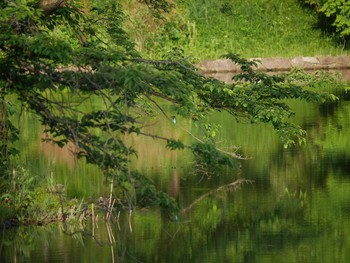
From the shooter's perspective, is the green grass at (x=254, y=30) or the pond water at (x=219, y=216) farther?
the green grass at (x=254, y=30)

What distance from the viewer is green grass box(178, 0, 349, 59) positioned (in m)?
32.0

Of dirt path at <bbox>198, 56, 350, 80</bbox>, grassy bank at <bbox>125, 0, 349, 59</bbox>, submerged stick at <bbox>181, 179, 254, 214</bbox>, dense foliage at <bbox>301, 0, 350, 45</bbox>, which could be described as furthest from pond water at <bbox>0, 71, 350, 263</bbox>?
dense foliage at <bbox>301, 0, 350, 45</bbox>

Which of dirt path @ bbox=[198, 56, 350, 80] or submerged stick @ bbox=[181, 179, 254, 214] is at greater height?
dirt path @ bbox=[198, 56, 350, 80]

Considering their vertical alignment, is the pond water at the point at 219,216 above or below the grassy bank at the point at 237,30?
below

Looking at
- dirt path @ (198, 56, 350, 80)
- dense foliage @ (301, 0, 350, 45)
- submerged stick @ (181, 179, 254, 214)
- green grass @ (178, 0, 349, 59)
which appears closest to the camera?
submerged stick @ (181, 179, 254, 214)

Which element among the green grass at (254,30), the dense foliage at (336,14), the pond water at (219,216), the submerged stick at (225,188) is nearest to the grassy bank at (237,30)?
the green grass at (254,30)

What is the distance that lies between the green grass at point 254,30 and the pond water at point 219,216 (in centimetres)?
1334

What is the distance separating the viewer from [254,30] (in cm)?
3338

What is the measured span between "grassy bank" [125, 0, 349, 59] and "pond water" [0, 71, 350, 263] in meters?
12.6

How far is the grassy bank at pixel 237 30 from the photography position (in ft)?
102

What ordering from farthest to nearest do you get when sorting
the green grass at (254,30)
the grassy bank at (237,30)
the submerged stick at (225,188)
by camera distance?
the green grass at (254,30) < the grassy bank at (237,30) < the submerged stick at (225,188)

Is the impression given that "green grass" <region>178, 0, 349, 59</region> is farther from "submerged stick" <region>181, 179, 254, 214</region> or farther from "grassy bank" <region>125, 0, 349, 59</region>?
"submerged stick" <region>181, 179, 254, 214</region>

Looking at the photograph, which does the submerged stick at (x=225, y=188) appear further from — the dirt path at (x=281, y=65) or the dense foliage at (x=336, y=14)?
the dense foliage at (x=336, y=14)

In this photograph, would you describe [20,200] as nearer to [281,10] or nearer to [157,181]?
[157,181]
